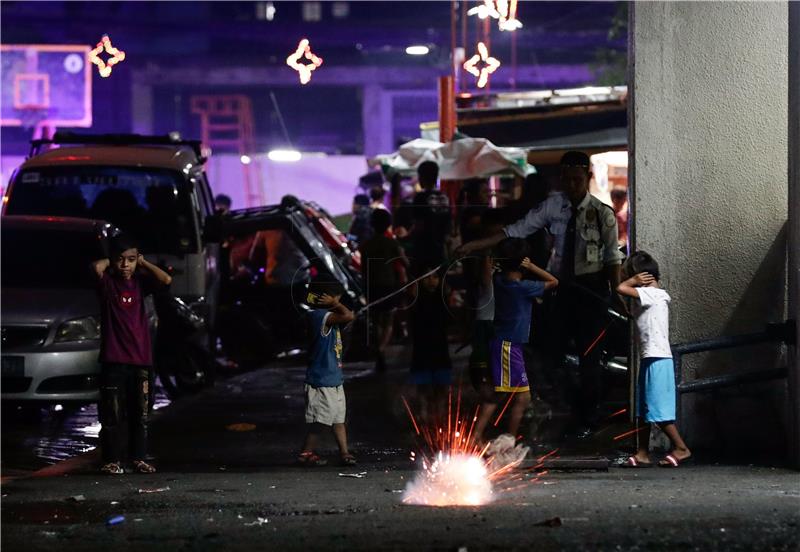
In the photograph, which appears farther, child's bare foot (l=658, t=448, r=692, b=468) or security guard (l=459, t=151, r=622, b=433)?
security guard (l=459, t=151, r=622, b=433)

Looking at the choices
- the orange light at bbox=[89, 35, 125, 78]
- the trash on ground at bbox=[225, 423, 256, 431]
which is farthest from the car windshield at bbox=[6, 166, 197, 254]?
the trash on ground at bbox=[225, 423, 256, 431]

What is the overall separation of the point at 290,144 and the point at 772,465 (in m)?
27.7

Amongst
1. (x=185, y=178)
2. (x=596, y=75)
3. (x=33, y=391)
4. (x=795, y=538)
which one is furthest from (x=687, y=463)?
(x=596, y=75)

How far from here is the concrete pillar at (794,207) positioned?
8047 mm

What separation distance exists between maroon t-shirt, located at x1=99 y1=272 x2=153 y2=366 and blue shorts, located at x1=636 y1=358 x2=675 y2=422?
3.29 metres

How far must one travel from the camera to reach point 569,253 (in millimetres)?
9328

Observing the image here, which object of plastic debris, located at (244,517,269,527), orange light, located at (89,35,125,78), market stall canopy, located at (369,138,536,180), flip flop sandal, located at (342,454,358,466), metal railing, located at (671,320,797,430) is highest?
orange light, located at (89,35,125,78)

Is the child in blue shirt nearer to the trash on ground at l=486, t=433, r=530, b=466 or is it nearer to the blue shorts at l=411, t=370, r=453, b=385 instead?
the trash on ground at l=486, t=433, r=530, b=466

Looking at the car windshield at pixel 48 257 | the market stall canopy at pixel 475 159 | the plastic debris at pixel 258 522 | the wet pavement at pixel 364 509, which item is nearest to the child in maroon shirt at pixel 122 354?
the wet pavement at pixel 364 509

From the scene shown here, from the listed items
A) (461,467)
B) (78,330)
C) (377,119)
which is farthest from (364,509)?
(377,119)

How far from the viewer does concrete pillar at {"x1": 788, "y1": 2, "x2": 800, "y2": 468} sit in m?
8.05

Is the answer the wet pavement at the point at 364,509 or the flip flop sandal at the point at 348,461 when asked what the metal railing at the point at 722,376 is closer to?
the wet pavement at the point at 364,509

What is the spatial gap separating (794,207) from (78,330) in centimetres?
579

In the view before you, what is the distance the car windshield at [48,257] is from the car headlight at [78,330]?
30.9 inches
